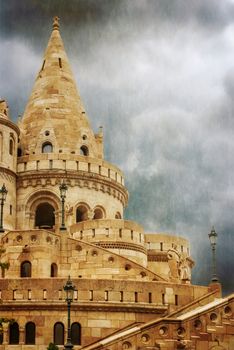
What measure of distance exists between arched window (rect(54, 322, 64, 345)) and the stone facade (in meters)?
0.04

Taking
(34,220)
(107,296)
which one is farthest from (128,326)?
(34,220)

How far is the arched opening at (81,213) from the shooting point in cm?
3841

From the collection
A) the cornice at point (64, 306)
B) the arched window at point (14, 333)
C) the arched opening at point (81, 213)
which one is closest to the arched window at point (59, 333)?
the cornice at point (64, 306)

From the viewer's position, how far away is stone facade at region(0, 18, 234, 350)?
23.2m

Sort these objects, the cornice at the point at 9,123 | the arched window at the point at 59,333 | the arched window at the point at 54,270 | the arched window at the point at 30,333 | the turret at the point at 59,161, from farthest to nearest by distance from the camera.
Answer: the turret at the point at 59,161 → the cornice at the point at 9,123 → the arched window at the point at 54,270 → the arched window at the point at 30,333 → the arched window at the point at 59,333

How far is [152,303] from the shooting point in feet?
88.5

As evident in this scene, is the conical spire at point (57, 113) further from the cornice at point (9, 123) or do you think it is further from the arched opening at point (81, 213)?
the arched opening at point (81, 213)

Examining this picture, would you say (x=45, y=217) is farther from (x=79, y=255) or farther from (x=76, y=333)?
(x=76, y=333)

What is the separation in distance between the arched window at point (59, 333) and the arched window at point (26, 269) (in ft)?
12.8

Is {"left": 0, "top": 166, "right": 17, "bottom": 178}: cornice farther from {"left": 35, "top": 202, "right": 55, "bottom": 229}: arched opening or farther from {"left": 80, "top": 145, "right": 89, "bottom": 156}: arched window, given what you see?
{"left": 80, "top": 145, "right": 89, "bottom": 156}: arched window

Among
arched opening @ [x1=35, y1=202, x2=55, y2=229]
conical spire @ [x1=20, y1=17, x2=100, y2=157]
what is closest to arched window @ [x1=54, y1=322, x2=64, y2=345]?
arched opening @ [x1=35, y1=202, x2=55, y2=229]

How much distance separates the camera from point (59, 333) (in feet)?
85.0

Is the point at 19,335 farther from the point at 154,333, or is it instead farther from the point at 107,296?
the point at 154,333

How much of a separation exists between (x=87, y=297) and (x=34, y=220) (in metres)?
12.1
